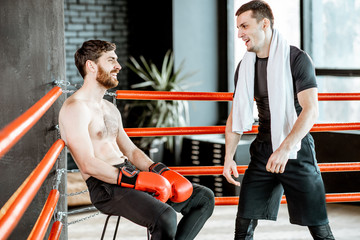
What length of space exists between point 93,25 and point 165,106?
1575 millimetres

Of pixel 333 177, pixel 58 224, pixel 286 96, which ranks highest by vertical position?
pixel 286 96

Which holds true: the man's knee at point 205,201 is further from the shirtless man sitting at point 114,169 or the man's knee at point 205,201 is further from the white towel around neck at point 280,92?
the white towel around neck at point 280,92

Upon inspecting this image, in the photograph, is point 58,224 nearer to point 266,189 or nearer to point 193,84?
point 266,189

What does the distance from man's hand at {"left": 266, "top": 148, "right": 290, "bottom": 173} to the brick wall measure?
4.51 m

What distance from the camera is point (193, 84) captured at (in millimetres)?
5820

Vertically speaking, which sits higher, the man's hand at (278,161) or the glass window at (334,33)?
the glass window at (334,33)

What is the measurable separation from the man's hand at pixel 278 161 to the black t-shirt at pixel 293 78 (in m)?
0.22

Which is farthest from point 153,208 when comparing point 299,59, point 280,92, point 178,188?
point 299,59

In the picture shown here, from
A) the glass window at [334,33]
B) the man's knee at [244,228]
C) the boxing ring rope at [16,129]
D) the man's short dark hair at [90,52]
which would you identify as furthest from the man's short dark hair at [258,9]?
the glass window at [334,33]

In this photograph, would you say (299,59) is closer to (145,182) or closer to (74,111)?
(145,182)

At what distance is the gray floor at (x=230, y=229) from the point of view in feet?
11.3

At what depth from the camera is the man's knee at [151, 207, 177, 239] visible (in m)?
2.03

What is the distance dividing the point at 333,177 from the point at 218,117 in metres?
1.76

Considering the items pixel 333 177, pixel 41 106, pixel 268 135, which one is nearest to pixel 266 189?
pixel 268 135
